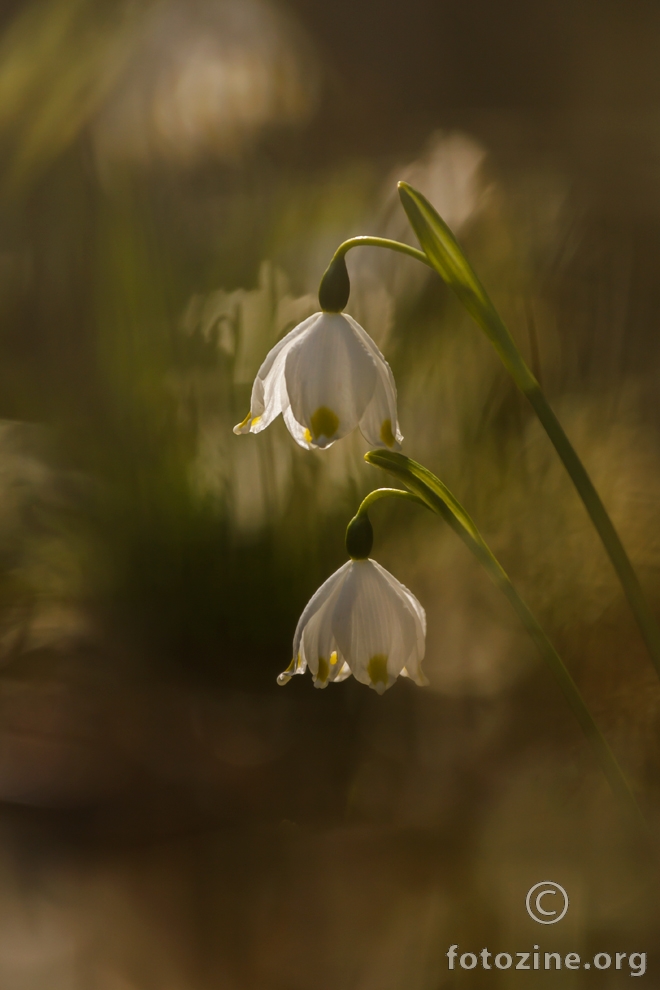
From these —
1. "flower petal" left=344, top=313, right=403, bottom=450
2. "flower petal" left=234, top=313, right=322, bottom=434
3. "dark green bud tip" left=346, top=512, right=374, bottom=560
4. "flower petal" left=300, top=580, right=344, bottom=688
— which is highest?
"flower petal" left=234, top=313, right=322, bottom=434

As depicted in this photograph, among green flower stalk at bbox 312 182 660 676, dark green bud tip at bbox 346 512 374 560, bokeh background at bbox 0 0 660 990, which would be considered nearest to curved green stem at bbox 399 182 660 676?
green flower stalk at bbox 312 182 660 676

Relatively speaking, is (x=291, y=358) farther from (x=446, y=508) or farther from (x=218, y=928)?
(x=218, y=928)

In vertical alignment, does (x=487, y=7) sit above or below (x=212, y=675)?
above

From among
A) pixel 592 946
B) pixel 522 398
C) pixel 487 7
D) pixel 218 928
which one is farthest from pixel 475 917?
pixel 487 7

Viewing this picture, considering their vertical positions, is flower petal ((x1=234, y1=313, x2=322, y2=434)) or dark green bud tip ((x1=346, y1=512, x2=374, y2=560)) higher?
flower petal ((x1=234, y1=313, x2=322, y2=434))

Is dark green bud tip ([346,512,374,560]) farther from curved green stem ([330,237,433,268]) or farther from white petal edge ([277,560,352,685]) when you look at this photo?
curved green stem ([330,237,433,268])

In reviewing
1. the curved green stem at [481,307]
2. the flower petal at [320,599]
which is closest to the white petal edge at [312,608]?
the flower petal at [320,599]

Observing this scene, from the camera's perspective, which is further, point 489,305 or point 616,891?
point 616,891
